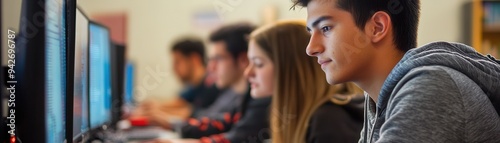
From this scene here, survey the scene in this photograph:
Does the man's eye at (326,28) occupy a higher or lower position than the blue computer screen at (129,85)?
higher

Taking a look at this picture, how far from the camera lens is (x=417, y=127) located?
0.68 metres

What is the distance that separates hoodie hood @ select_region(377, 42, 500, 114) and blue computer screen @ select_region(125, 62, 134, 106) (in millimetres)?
1726

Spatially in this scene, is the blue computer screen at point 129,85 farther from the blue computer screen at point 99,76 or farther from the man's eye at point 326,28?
the man's eye at point 326,28

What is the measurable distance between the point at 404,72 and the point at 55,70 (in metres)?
0.51

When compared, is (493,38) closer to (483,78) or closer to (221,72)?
(221,72)

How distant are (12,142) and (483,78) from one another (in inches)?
25.4

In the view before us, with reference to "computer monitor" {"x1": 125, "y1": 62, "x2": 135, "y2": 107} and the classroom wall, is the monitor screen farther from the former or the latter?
the classroom wall

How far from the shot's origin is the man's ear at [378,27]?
0.87 m

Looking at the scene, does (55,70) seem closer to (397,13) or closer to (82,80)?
(82,80)

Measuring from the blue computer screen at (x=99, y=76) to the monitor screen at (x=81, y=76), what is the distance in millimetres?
84

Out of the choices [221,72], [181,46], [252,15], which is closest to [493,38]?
[252,15]

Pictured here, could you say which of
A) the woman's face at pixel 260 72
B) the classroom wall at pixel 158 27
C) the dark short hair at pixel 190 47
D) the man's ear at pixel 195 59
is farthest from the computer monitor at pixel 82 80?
the man's ear at pixel 195 59

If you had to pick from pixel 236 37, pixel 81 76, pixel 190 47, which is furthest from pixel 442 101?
pixel 190 47

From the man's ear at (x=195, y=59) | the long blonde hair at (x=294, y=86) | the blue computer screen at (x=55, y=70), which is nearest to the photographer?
the blue computer screen at (x=55, y=70)
